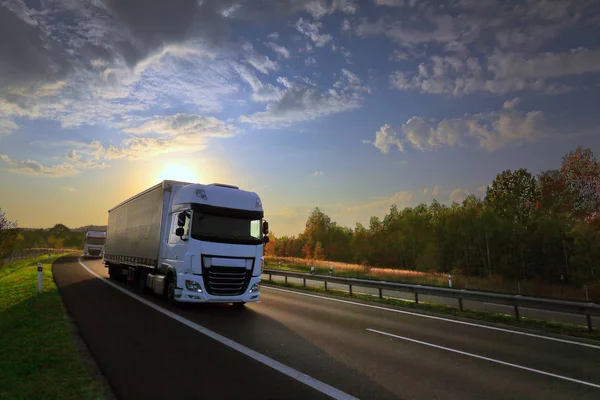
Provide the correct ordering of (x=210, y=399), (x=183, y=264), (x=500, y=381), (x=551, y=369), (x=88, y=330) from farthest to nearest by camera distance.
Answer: (x=183, y=264), (x=88, y=330), (x=551, y=369), (x=500, y=381), (x=210, y=399)

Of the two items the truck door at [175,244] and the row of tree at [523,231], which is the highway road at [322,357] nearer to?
the truck door at [175,244]

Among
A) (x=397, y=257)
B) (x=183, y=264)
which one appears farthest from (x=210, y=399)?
(x=397, y=257)

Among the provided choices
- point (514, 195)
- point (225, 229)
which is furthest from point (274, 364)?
point (514, 195)

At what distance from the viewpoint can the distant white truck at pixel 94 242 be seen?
47.0m

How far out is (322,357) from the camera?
22.4 feet

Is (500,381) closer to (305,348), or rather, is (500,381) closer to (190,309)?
(305,348)

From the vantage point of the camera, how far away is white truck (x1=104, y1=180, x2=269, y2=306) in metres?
11.1

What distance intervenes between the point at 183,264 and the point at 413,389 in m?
7.82

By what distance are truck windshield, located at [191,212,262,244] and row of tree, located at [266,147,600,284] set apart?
1357 inches

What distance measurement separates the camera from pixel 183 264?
1123 cm

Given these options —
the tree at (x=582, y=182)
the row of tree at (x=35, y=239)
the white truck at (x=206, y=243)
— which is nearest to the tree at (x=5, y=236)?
the row of tree at (x=35, y=239)

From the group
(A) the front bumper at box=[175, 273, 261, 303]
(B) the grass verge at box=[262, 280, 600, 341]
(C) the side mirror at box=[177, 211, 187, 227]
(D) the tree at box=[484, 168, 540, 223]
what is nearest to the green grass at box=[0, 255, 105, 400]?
(A) the front bumper at box=[175, 273, 261, 303]

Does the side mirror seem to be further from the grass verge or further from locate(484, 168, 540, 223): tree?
locate(484, 168, 540, 223): tree

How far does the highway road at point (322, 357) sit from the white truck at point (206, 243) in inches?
31.3
